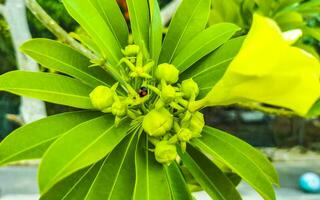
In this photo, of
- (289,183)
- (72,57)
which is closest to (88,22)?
(72,57)

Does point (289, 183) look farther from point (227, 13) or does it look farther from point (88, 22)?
point (88, 22)

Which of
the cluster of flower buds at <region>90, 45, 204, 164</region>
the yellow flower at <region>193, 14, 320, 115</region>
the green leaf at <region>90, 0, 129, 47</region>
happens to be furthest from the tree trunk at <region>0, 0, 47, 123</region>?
the yellow flower at <region>193, 14, 320, 115</region>

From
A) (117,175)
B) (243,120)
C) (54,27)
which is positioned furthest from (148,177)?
(243,120)

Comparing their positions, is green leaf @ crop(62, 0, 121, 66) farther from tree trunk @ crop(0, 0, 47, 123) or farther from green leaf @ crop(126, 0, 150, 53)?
tree trunk @ crop(0, 0, 47, 123)

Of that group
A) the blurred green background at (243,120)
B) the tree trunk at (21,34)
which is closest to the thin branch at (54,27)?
the tree trunk at (21,34)

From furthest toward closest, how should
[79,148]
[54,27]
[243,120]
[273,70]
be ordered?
1. [243,120]
2. [54,27]
3. [79,148]
4. [273,70]

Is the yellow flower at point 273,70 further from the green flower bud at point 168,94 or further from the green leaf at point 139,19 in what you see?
the green leaf at point 139,19

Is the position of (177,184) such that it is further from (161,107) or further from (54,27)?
(54,27)
